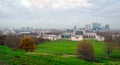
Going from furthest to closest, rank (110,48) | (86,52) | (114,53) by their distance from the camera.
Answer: (114,53), (110,48), (86,52)

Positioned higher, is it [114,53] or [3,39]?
[3,39]

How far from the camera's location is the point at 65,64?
13219 millimetres

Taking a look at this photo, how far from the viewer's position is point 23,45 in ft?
167

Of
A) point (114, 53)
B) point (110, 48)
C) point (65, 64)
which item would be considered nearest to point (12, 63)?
point (65, 64)

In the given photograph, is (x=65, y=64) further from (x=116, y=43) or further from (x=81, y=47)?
(x=116, y=43)

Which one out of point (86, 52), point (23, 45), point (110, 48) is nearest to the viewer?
point (86, 52)

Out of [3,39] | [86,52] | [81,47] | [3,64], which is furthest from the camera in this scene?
[3,39]

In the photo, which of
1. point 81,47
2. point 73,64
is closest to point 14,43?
point 81,47

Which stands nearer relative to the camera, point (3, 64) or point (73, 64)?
point (3, 64)

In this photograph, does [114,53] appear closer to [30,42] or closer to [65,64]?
[30,42]

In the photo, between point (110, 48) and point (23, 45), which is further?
point (110, 48)

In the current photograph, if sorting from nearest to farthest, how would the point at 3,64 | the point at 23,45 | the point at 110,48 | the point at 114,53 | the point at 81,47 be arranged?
the point at 3,64 < the point at 81,47 < the point at 23,45 < the point at 110,48 < the point at 114,53

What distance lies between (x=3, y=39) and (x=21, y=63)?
5366 cm

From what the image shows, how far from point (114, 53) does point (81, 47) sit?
51.6ft
